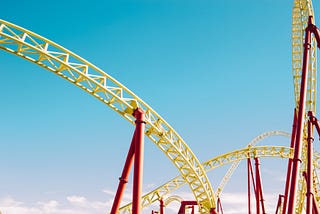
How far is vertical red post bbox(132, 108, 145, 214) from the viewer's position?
1166 centimetres

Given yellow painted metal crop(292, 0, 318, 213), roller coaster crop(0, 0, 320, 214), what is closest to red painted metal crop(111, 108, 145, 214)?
roller coaster crop(0, 0, 320, 214)

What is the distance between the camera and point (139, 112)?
13078mm

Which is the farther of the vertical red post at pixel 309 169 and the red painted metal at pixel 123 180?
the vertical red post at pixel 309 169

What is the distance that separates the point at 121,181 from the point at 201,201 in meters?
6.42

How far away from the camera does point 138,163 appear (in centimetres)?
1208

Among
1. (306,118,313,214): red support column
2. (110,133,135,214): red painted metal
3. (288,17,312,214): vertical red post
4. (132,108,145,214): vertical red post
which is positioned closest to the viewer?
(132,108,145,214): vertical red post

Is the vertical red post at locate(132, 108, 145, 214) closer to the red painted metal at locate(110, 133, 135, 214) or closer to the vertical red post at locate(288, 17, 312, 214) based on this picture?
the red painted metal at locate(110, 133, 135, 214)

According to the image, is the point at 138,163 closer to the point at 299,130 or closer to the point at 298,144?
the point at 298,144

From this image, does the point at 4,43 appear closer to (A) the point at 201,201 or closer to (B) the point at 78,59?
(B) the point at 78,59

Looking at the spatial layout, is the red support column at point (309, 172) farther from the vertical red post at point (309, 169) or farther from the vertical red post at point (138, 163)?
the vertical red post at point (138, 163)

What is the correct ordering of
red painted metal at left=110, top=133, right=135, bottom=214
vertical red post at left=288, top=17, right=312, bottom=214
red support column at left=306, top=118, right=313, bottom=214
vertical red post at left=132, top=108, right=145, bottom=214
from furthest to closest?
red support column at left=306, top=118, right=313, bottom=214, red painted metal at left=110, top=133, right=135, bottom=214, vertical red post at left=288, top=17, right=312, bottom=214, vertical red post at left=132, top=108, right=145, bottom=214

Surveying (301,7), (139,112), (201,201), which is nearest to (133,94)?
(139,112)

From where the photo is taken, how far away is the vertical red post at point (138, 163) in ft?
38.3

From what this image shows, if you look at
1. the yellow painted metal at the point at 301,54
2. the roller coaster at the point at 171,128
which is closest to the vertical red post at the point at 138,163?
the roller coaster at the point at 171,128
